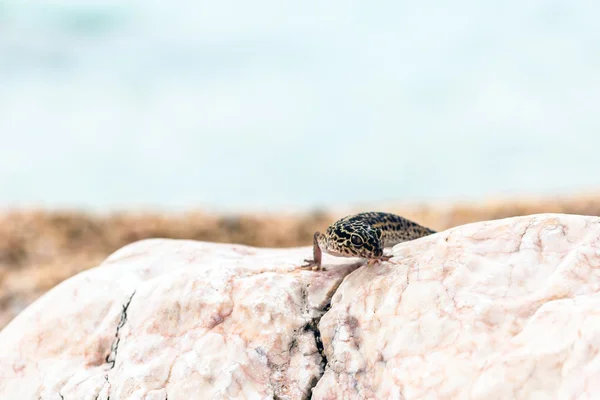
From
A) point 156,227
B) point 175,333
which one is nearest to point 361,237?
point 175,333

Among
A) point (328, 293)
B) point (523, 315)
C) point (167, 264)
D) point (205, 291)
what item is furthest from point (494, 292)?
point (167, 264)

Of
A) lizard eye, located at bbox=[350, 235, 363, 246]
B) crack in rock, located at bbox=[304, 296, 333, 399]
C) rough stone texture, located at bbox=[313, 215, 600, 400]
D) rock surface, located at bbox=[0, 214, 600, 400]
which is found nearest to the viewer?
rough stone texture, located at bbox=[313, 215, 600, 400]

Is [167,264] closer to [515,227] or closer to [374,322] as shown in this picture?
[374,322]

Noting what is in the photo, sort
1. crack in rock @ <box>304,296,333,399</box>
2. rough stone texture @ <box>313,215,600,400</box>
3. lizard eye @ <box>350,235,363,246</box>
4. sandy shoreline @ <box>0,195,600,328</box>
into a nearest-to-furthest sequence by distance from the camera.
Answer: rough stone texture @ <box>313,215,600,400</box>
crack in rock @ <box>304,296,333,399</box>
lizard eye @ <box>350,235,363,246</box>
sandy shoreline @ <box>0,195,600,328</box>

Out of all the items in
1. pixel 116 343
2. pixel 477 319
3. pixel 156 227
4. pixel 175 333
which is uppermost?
pixel 477 319

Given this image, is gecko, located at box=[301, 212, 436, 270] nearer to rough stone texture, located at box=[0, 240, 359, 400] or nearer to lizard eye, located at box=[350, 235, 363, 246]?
lizard eye, located at box=[350, 235, 363, 246]

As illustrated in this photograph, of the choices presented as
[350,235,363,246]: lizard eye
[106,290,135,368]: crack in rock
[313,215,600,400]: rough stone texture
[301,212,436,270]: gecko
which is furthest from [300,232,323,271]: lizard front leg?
[106,290,135,368]: crack in rock

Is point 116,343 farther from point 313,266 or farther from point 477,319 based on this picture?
point 477,319

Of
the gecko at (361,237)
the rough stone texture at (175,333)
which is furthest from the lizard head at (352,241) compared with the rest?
the rough stone texture at (175,333)
